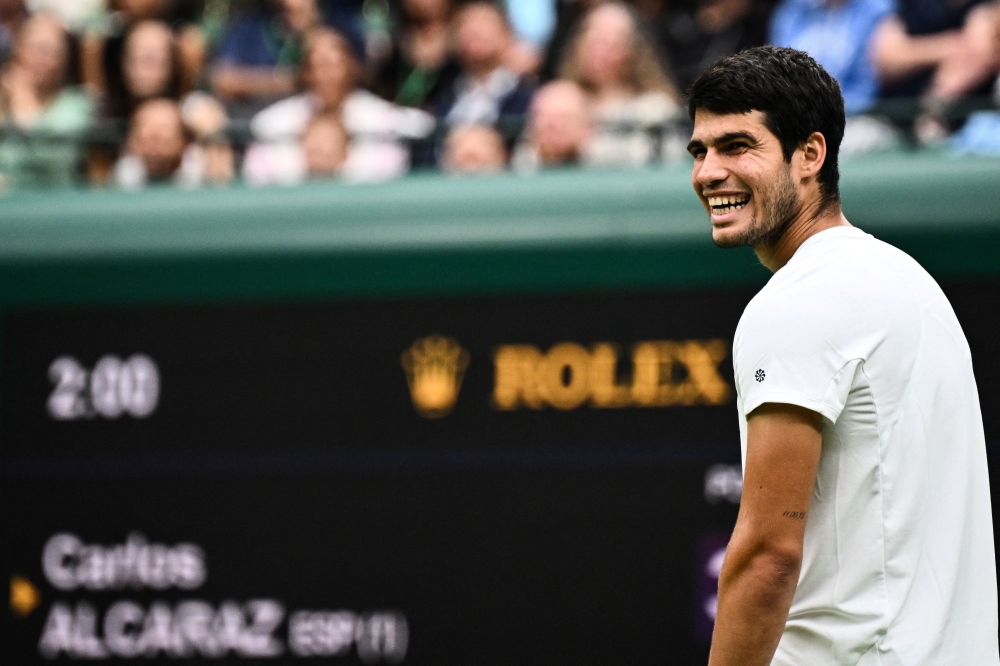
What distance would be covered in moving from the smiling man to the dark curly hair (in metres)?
0.18

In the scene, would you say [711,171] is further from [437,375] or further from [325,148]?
[325,148]

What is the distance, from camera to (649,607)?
4199 mm

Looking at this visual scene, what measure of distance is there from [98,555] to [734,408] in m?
2.20

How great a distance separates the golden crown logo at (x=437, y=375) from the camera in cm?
441

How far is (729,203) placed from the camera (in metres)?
2.04

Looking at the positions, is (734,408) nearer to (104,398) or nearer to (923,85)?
(923,85)

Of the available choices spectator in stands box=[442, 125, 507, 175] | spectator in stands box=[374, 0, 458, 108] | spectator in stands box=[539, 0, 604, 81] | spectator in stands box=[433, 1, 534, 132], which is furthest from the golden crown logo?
spectator in stands box=[374, 0, 458, 108]

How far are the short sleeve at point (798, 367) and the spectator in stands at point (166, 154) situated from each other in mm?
3666

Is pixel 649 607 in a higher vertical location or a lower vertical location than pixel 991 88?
lower

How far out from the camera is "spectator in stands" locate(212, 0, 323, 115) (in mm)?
6113

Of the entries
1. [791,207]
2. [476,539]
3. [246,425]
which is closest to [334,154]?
[246,425]

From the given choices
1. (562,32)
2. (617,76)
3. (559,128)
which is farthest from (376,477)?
(562,32)

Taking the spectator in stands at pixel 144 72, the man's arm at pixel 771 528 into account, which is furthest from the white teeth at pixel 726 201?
the spectator in stands at pixel 144 72

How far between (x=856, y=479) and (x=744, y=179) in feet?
1.56
